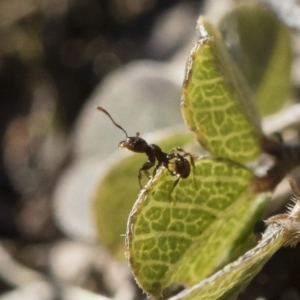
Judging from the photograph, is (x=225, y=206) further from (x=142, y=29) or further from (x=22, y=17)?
(x=22, y=17)

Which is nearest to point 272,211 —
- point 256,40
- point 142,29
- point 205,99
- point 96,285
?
point 205,99

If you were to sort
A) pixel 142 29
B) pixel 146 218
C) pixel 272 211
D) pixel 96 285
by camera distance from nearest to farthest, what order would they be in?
1. pixel 146 218
2. pixel 272 211
3. pixel 96 285
4. pixel 142 29

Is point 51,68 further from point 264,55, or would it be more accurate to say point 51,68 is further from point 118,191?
point 118,191

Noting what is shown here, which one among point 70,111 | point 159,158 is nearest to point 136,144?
point 159,158

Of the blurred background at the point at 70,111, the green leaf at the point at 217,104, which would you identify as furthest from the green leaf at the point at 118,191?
the green leaf at the point at 217,104

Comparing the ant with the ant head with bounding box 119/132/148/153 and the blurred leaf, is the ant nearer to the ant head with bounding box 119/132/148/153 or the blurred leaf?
the ant head with bounding box 119/132/148/153

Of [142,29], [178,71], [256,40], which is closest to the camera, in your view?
[256,40]

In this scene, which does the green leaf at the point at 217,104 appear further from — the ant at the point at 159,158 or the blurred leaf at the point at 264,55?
the blurred leaf at the point at 264,55
